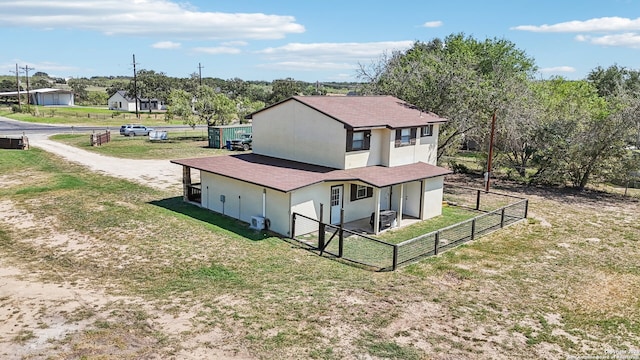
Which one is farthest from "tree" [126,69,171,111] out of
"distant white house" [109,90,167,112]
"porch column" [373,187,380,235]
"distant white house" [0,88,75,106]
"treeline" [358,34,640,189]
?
"porch column" [373,187,380,235]

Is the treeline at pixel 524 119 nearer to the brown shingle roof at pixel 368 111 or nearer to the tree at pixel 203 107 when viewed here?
the brown shingle roof at pixel 368 111

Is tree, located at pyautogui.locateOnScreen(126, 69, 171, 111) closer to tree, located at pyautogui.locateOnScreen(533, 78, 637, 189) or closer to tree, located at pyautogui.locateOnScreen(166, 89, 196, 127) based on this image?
tree, located at pyautogui.locateOnScreen(166, 89, 196, 127)

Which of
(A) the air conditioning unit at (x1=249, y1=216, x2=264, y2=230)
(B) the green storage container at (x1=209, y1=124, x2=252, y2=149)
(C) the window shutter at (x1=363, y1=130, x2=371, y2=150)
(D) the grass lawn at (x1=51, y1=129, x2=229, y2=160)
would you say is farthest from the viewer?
(B) the green storage container at (x1=209, y1=124, x2=252, y2=149)

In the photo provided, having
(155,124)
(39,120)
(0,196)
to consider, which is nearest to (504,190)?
(0,196)

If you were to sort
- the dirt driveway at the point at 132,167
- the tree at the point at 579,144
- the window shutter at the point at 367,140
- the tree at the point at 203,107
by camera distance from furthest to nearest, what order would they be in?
the tree at the point at 203,107 < the tree at the point at 579,144 < the dirt driveway at the point at 132,167 < the window shutter at the point at 367,140

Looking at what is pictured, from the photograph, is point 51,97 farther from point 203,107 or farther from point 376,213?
point 376,213

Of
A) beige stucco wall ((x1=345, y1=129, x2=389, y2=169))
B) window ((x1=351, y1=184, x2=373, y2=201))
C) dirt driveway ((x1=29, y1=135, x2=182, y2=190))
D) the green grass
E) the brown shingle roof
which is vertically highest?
the brown shingle roof

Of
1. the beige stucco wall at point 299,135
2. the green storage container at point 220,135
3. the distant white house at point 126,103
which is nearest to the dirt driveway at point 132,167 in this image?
the beige stucco wall at point 299,135
